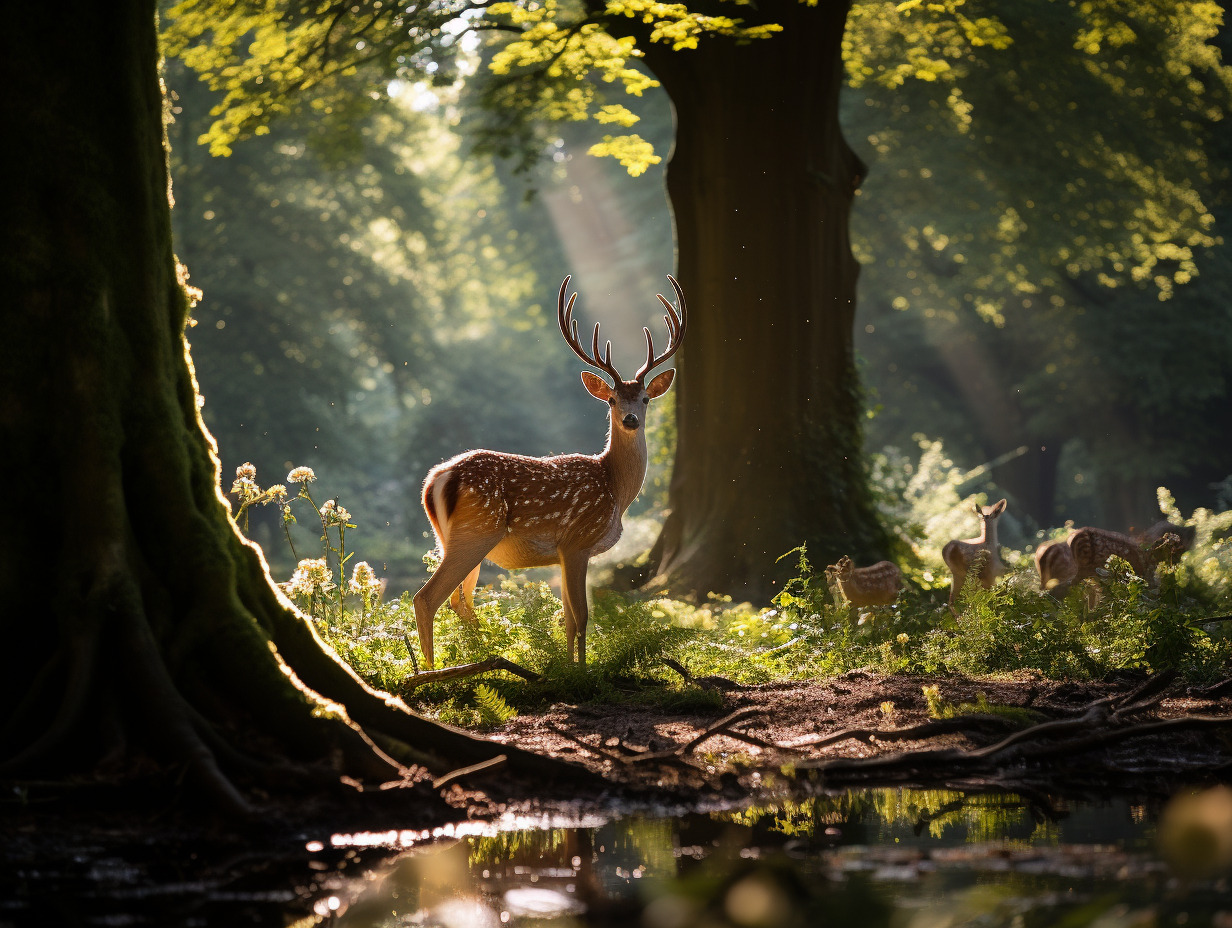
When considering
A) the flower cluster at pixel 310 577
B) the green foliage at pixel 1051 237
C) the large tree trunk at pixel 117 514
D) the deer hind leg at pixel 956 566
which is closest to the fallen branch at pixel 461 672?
the flower cluster at pixel 310 577

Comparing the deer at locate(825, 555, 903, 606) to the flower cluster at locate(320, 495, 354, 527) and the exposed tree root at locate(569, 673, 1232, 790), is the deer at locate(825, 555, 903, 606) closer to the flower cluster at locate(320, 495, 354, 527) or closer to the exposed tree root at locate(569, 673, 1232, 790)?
the flower cluster at locate(320, 495, 354, 527)

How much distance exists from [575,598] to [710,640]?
1.31 metres

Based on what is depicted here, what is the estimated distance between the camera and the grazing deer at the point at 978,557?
10641 millimetres

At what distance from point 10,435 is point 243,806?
1624 millimetres

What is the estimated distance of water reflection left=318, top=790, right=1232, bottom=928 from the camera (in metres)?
3.12

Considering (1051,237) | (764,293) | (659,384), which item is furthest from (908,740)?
(1051,237)

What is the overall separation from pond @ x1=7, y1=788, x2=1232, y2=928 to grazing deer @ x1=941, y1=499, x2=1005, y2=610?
629cm

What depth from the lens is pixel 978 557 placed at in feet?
34.9

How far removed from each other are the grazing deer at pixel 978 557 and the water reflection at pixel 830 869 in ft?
20.6

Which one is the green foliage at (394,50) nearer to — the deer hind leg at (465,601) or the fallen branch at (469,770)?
the deer hind leg at (465,601)

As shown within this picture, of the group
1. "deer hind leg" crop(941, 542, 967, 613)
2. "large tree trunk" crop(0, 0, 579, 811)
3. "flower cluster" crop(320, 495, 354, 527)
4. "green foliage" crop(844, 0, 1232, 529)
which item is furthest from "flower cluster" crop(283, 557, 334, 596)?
"green foliage" crop(844, 0, 1232, 529)

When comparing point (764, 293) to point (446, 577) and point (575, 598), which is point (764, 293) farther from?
point (446, 577)

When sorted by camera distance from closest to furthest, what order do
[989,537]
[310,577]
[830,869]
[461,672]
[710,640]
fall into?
[830,869] < [461,672] < [310,577] < [710,640] < [989,537]

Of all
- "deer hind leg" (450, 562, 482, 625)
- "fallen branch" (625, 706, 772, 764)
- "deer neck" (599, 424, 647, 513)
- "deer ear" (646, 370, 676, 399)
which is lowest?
"fallen branch" (625, 706, 772, 764)
